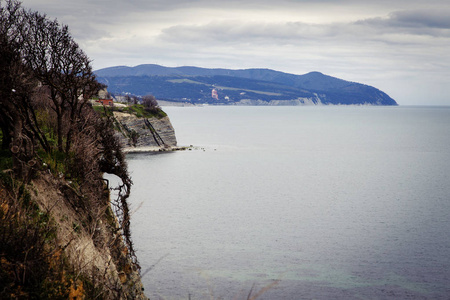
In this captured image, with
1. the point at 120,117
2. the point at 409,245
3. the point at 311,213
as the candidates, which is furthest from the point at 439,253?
the point at 120,117

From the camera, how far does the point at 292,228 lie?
2258 inches

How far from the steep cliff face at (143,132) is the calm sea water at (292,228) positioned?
18361mm

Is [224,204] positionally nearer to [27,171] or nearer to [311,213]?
[311,213]

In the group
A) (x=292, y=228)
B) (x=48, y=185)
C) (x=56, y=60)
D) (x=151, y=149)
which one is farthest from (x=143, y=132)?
(x=48, y=185)

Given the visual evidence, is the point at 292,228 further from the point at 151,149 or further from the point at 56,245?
the point at 151,149

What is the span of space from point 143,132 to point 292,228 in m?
85.4

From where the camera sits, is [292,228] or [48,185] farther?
[292,228]

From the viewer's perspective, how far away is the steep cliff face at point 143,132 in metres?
130

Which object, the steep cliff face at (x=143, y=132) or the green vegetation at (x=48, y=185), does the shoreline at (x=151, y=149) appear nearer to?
the steep cliff face at (x=143, y=132)

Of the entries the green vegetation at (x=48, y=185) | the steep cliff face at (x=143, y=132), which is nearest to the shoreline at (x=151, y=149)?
the steep cliff face at (x=143, y=132)

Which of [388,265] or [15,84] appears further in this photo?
[388,265]

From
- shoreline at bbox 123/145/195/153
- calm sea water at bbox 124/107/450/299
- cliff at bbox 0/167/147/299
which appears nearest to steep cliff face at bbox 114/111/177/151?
shoreline at bbox 123/145/195/153

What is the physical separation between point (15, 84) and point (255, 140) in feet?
493

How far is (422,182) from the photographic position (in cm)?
8838
